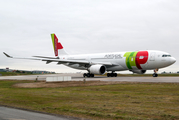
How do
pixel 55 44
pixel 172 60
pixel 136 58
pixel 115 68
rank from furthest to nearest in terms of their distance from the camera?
pixel 55 44 < pixel 115 68 < pixel 136 58 < pixel 172 60

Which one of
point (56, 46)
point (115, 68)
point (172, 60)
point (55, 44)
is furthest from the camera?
point (55, 44)

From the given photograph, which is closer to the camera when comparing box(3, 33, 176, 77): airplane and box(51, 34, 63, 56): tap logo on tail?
box(3, 33, 176, 77): airplane

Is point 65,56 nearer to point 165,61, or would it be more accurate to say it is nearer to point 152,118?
point 165,61

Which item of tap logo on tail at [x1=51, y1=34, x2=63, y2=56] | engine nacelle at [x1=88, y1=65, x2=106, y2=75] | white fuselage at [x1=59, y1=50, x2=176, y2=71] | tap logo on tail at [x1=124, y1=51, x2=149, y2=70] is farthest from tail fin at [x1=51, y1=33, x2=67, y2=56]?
tap logo on tail at [x1=124, y1=51, x2=149, y2=70]

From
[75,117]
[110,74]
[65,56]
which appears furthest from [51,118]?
[65,56]

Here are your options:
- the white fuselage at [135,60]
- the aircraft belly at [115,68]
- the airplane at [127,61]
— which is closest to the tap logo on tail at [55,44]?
the airplane at [127,61]

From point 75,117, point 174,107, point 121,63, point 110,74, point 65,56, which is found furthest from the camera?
point 65,56

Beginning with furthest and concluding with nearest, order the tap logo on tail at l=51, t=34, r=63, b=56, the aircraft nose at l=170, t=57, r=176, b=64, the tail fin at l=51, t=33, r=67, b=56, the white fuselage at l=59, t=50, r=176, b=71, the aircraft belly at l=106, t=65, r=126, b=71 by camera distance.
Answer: the tap logo on tail at l=51, t=34, r=63, b=56 < the tail fin at l=51, t=33, r=67, b=56 < the aircraft belly at l=106, t=65, r=126, b=71 < the white fuselage at l=59, t=50, r=176, b=71 < the aircraft nose at l=170, t=57, r=176, b=64

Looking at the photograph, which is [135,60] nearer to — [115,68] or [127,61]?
[127,61]

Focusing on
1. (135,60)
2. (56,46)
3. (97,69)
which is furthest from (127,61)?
(56,46)

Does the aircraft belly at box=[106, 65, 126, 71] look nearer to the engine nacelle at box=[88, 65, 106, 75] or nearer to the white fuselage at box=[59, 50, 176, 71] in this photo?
the white fuselage at box=[59, 50, 176, 71]

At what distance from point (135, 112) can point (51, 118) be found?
3210mm

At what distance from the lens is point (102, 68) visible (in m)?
37.3

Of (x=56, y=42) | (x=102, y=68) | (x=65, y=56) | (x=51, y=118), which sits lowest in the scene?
(x=51, y=118)
